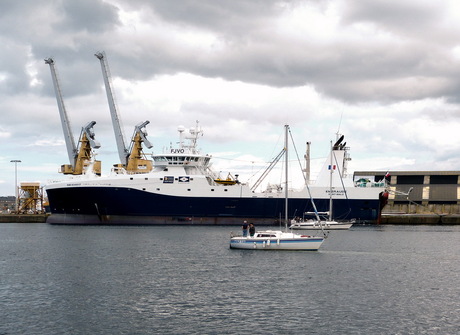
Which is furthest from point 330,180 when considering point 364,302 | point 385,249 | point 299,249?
point 364,302

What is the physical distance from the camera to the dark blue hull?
7669 cm

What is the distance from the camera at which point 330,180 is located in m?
78.6

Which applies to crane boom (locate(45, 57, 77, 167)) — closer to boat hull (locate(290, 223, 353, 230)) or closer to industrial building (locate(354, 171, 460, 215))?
boat hull (locate(290, 223, 353, 230))

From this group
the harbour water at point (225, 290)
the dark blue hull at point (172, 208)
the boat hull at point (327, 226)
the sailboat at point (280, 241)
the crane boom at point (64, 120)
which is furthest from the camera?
the crane boom at point (64, 120)

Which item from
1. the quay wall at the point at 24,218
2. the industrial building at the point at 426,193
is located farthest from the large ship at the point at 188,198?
the industrial building at the point at 426,193

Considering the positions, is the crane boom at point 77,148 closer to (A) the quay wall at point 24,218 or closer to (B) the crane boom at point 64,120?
(B) the crane boom at point 64,120

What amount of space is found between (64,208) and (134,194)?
35.6ft

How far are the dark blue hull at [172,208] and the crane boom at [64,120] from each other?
13.8m

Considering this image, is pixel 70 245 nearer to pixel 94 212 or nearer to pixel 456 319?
pixel 94 212

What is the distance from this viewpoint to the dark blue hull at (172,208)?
252ft

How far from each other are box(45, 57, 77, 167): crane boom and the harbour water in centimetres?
4412

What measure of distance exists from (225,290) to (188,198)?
4881 centimetres

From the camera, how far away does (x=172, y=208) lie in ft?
253

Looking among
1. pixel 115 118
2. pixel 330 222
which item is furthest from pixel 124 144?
pixel 330 222
